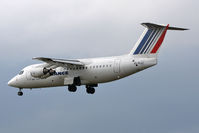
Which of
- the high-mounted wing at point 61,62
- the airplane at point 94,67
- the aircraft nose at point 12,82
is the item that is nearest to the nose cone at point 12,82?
the aircraft nose at point 12,82

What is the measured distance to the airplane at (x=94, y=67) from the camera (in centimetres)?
5212

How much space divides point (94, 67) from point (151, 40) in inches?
202

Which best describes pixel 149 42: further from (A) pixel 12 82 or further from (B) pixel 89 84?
(A) pixel 12 82

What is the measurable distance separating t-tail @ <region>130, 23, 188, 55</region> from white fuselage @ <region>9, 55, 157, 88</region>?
0.53m

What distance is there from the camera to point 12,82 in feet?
197

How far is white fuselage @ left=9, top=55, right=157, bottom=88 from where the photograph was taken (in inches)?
2058

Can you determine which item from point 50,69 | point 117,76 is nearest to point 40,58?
point 50,69

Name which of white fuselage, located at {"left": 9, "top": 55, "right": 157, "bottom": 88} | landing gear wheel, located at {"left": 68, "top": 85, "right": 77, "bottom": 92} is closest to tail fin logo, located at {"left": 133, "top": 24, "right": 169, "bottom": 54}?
white fuselage, located at {"left": 9, "top": 55, "right": 157, "bottom": 88}

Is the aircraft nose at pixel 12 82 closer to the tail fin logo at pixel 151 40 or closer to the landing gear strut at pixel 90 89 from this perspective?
the landing gear strut at pixel 90 89

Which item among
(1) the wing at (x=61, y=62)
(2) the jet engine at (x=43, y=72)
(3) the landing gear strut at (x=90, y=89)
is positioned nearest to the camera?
(1) the wing at (x=61, y=62)

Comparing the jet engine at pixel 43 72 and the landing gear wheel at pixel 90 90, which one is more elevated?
the jet engine at pixel 43 72

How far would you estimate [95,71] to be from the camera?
54.0m

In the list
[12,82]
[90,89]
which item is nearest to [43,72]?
[90,89]

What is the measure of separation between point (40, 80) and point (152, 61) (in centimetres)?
1071
